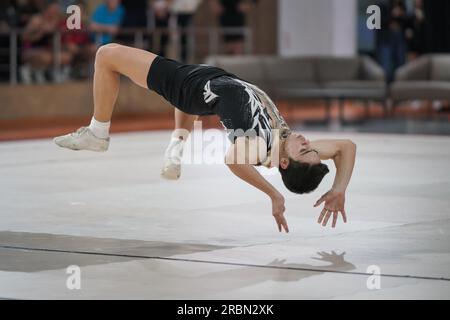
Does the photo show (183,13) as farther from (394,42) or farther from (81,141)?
(81,141)

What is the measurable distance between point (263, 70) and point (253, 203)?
10321 mm

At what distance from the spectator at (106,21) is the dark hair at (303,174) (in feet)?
42.3

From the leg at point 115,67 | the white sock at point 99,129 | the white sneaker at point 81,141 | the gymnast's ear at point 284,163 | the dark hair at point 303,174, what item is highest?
the leg at point 115,67

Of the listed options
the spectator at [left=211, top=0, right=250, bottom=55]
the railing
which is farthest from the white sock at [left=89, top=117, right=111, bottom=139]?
the spectator at [left=211, top=0, right=250, bottom=55]

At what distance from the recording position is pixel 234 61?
1962 cm

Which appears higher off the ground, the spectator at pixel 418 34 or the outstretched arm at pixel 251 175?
the spectator at pixel 418 34

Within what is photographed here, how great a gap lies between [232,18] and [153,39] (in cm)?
239

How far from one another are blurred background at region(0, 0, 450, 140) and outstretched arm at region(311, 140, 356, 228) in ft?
32.6

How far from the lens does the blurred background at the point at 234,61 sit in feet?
62.0

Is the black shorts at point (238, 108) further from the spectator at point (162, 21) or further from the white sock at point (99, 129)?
the spectator at point (162, 21)

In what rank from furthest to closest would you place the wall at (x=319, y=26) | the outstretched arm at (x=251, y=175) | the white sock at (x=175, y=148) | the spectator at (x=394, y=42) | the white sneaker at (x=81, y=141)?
the wall at (x=319, y=26), the spectator at (x=394, y=42), the white sock at (x=175, y=148), the white sneaker at (x=81, y=141), the outstretched arm at (x=251, y=175)

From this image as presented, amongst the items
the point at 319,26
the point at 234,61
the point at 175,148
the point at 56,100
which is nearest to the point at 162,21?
the point at 234,61

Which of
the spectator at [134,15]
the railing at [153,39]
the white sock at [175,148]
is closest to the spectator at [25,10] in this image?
the railing at [153,39]

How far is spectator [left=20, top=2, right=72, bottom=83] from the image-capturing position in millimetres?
18938
